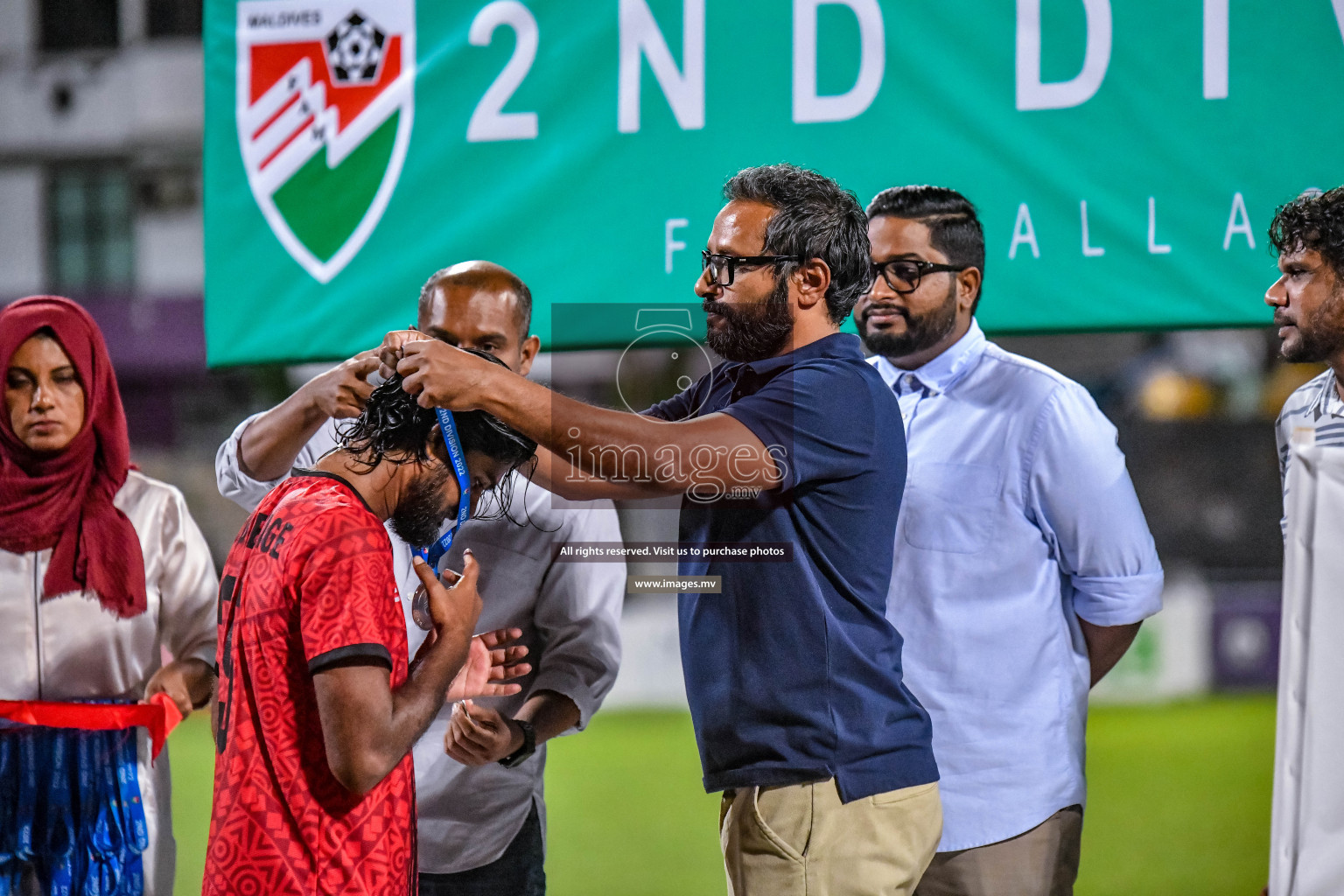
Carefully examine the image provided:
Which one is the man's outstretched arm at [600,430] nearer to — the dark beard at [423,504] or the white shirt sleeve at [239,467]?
the dark beard at [423,504]

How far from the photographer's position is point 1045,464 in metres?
2.46

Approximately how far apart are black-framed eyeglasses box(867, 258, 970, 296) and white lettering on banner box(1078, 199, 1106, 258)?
1.11 feet

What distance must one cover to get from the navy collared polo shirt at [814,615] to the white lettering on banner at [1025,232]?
89 centimetres

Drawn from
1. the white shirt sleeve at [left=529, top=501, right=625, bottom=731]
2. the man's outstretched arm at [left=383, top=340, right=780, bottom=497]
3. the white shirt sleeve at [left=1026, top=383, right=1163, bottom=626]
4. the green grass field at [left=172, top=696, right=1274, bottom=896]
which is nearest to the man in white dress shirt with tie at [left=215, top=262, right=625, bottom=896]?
the white shirt sleeve at [left=529, top=501, right=625, bottom=731]

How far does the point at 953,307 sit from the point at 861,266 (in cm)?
55

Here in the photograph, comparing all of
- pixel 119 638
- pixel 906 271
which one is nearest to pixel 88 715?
pixel 119 638

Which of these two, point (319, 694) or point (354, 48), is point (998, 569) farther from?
point (354, 48)

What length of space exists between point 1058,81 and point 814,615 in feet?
4.85

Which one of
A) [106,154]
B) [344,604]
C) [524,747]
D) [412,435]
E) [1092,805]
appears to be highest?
Result: [106,154]

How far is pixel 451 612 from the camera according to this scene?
70.8 inches

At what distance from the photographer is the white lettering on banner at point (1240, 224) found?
2566 mm

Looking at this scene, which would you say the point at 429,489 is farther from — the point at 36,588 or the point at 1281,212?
the point at 1281,212

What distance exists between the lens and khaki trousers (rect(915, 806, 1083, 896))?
8.05 ft

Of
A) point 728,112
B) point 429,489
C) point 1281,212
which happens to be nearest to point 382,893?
point 429,489
